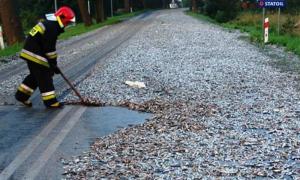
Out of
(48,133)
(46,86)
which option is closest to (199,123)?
(48,133)

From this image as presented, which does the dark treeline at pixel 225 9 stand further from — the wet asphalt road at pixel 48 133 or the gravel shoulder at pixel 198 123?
the wet asphalt road at pixel 48 133

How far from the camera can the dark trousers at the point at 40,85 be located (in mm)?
9430

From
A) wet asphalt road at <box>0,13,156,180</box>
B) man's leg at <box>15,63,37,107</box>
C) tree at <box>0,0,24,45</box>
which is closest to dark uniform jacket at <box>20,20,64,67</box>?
man's leg at <box>15,63,37,107</box>

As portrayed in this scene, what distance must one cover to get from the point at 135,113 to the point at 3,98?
303cm

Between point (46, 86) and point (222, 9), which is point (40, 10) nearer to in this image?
point (222, 9)

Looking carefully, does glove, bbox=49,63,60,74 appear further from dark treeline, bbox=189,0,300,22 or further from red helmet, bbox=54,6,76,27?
dark treeline, bbox=189,0,300,22

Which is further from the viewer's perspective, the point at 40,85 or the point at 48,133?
the point at 40,85

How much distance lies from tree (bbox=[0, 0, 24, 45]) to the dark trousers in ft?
53.3

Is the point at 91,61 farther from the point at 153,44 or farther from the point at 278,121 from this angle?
the point at 278,121

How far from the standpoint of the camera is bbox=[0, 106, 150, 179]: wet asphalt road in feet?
19.9

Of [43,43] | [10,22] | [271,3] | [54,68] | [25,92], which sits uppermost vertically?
[271,3]

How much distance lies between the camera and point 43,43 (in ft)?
30.9

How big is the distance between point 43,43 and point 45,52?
17 cm

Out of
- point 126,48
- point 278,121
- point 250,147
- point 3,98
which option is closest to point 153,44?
point 126,48
